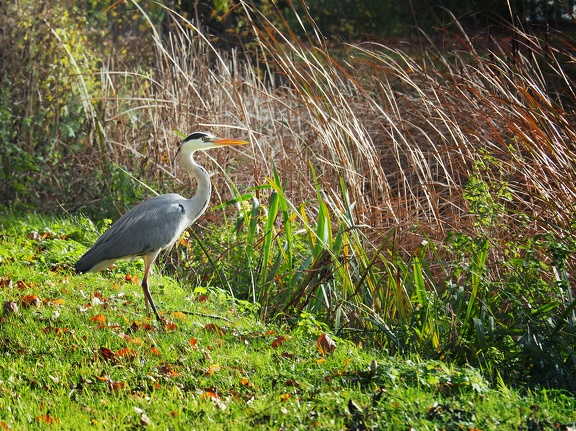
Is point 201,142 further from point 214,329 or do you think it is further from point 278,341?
point 278,341

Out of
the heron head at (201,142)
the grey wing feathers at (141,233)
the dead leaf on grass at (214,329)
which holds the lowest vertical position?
the dead leaf on grass at (214,329)

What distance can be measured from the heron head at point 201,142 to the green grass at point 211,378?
130 centimetres

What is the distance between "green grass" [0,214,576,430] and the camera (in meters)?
3.58

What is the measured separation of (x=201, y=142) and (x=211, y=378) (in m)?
2.58

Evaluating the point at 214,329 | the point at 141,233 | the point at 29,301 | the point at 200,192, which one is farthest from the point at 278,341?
the point at 200,192

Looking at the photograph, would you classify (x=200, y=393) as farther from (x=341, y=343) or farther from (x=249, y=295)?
(x=249, y=295)

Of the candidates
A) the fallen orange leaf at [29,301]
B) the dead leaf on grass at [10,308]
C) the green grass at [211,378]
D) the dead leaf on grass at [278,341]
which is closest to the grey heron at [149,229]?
the green grass at [211,378]

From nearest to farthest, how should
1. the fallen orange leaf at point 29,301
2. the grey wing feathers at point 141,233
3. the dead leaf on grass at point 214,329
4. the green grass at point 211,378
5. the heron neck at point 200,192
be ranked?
the green grass at point 211,378, the dead leaf on grass at point 214,329, the fallen orange leaf at point 29,301, the grey wing feathers at point 141,233, the heron neck at point 200,192

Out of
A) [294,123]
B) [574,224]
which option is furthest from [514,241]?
[294,123]

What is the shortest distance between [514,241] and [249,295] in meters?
1.93

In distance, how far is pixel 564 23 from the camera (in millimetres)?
11109

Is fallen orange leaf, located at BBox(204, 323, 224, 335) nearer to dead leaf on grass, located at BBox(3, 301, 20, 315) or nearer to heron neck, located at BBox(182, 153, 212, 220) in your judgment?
dead leaf on grass, located at BBox(3, 301, 20, 315)

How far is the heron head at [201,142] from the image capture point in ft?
20.7

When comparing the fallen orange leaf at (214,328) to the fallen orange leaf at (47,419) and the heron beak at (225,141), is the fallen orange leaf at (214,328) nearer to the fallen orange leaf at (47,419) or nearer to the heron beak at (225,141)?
the fallen orange leaf at (47,419)
